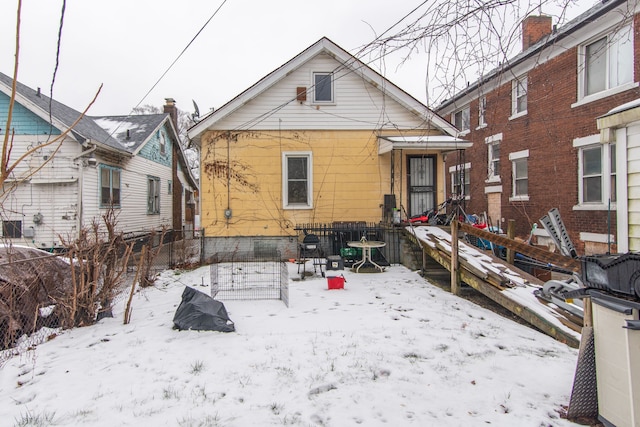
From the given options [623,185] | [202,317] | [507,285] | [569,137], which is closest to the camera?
[623,185]

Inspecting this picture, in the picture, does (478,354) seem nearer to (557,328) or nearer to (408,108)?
(557,328)

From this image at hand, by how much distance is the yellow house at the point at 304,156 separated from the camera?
37.9ft

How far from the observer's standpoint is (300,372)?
3922mm

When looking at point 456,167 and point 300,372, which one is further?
point 456,167

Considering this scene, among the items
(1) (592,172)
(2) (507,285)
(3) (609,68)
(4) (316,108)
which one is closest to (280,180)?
(4) (316,108)

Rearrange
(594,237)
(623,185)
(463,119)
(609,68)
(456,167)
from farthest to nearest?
(456,167) < (463,119) < (594,237) < (609,68) < (623,185)

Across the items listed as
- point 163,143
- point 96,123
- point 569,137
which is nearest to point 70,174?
point 96,123

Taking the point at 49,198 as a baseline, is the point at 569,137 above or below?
above

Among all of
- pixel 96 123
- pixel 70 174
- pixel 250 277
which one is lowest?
pixel 250 277

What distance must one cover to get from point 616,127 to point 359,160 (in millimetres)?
7507

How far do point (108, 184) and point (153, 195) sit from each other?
4.02 m

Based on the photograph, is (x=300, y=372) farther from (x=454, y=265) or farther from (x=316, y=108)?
(x=316, y=108)

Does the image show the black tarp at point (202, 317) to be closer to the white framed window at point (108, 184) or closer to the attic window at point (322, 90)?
the attic window at point (322, 90)

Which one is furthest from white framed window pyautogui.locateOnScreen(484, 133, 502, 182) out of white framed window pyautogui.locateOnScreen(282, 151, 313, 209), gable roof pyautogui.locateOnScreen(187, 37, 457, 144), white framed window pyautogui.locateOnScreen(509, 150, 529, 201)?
white framed window pyautogui.locateOnScreen(282, 151, 313, 209)
